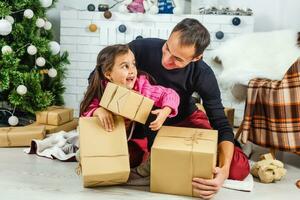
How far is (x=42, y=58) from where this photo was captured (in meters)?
2.59

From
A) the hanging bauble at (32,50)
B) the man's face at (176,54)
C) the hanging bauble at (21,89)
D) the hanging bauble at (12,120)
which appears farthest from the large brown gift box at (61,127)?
the man's face at (176,54)

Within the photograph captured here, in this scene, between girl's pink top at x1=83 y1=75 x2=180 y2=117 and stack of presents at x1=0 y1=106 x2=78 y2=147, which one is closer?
girl's pink top at x1=83 y1=75 x2=180 y2=117

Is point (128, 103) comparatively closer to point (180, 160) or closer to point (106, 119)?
point (106, 119)

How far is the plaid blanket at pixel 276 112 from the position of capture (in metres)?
2.01

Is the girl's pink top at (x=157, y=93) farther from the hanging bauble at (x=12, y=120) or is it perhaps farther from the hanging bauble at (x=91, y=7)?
the hanging bauble at (x=91, y=7)

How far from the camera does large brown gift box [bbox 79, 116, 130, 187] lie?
152cm

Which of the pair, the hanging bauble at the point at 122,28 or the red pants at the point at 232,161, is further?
the hanging bauble at the point at 122,28

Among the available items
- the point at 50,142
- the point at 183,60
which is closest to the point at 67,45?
the point at 50,142

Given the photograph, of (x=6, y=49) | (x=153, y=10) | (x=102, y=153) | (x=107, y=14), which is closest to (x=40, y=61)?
(x=6, y=49)

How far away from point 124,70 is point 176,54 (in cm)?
21

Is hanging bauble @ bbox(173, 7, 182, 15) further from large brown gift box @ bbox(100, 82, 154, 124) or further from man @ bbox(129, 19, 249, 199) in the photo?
large brown gift box @ bbox(100, 82, 154, 124)

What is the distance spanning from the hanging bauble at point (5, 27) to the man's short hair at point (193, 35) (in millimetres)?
1208

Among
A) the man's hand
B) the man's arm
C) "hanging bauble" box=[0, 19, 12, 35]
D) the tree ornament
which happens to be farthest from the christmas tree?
the man's hand

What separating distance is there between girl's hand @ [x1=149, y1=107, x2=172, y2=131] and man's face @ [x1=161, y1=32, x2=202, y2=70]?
7.8 inches
